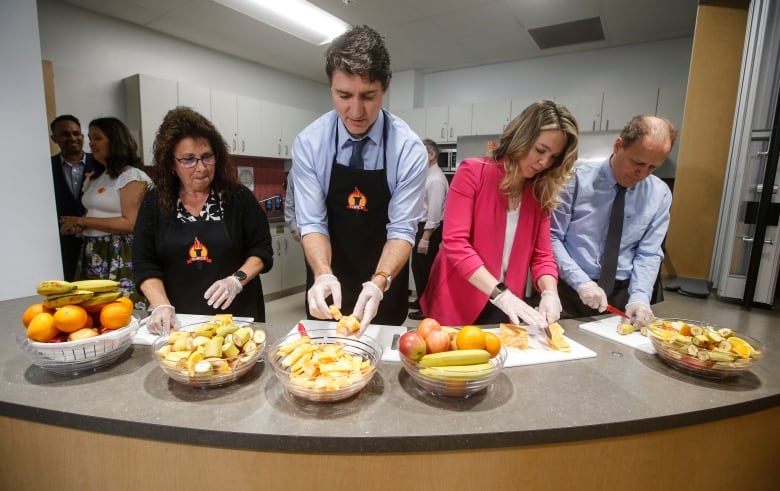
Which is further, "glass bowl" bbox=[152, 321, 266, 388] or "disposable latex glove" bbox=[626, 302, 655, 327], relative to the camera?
"disposable latex glove" bbox=[626, 302, 655, 327]

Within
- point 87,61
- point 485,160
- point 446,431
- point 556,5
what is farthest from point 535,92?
point 446,431

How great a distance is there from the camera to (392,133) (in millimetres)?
1691

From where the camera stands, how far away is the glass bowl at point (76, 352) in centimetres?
99

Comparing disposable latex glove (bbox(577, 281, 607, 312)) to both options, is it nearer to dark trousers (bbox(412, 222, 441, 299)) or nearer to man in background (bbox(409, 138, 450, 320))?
man in background (bbox(409, 138, 450, 320))

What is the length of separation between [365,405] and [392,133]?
3.74ft

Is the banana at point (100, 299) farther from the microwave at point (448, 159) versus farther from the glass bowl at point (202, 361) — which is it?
the microwave at point (448, 159)

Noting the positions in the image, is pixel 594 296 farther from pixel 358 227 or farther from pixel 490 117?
pixel 490 117

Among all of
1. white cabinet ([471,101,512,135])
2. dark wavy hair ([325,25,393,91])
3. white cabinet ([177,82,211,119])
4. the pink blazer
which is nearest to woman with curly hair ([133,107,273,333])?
dark wavy hair ([325,25,393,91])

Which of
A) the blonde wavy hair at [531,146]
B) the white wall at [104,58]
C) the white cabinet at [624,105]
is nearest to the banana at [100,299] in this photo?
the blonde wavy hair at [531,146]

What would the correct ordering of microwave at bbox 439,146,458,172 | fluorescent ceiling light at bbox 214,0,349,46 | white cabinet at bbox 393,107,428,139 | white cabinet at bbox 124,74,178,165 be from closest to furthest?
fluorescent ceiling light at bbox 214,0,349,46
white cabinet at bbox 124,74,178,165
microwave at bbox 439,146,458,172
white cabinet at bbox 393,107,428,139

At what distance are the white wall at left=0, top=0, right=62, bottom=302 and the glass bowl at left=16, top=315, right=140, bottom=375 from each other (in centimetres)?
97

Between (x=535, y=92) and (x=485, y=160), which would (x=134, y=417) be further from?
(x=535, y=92)

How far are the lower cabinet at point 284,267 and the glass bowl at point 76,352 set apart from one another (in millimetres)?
3783

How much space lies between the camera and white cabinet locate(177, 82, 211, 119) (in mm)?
4090
